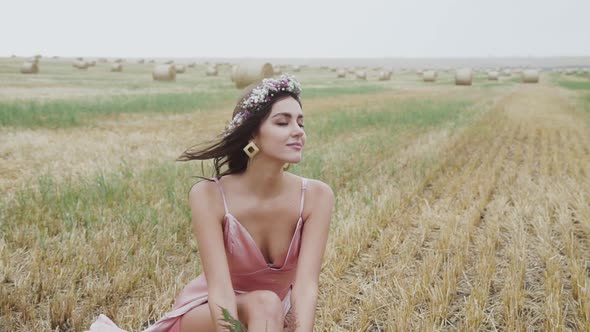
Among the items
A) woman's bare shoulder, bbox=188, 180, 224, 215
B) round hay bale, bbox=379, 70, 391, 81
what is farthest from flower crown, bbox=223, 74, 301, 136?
round hay bale, bbox=379, 70, 391, 81

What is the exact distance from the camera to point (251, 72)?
2070 centimetres

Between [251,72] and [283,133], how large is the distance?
18.8m

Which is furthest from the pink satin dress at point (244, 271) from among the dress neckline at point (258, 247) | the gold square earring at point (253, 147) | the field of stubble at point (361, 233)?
the field of stubble at point (361, 233)

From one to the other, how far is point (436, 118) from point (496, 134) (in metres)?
2.50

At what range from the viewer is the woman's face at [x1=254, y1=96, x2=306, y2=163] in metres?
2.23

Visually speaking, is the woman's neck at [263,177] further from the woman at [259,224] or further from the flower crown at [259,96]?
the flower crown at [259,96]

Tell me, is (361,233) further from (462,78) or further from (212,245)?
(462,78)

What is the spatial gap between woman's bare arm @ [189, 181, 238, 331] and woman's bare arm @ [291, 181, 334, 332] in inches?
10.0

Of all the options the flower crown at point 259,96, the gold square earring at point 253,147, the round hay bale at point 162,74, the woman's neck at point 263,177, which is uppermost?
the flower crown at point 259,96

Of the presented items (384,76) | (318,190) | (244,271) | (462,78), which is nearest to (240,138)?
(318,190)

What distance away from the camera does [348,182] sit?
626 centimetres

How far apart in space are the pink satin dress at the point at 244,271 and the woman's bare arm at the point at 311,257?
0.16 ft

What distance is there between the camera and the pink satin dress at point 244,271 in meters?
2.34

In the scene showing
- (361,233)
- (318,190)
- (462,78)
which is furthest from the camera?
(462,78)
